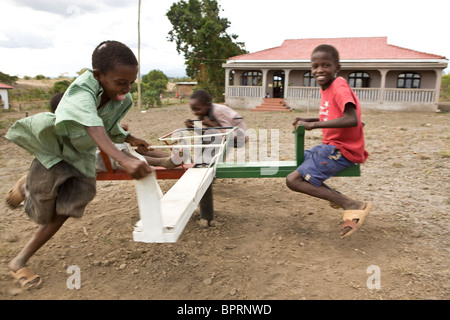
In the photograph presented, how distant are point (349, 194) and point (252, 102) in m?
16.4

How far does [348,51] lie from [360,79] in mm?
1775

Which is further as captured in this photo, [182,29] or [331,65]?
[182,29]

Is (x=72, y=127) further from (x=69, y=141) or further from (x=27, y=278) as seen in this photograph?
(x=27, y=278)

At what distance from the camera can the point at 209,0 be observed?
2931 cm

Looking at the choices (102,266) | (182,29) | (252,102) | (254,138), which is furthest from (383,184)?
(182,29)

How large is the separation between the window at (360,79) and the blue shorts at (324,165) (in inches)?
754

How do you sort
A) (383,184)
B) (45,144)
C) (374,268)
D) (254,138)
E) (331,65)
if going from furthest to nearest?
1. (254,138)
2. (383,184)
3. (331,65)
4. (374,268)
5. (45,144)

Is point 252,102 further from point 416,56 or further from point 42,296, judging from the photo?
point 42,296

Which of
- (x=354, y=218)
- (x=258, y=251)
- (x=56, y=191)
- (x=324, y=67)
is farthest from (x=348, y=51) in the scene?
(x=56, y=191)

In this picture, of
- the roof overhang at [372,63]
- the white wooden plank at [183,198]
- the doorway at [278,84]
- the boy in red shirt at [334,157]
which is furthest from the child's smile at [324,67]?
the doorway at [278,84]

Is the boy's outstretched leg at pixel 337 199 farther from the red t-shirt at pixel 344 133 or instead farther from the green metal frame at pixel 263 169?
the red t-shirt at pixel 344 133

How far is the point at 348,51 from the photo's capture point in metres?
20.2

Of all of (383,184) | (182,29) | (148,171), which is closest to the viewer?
(148,171)

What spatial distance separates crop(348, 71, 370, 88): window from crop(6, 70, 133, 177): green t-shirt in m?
20.1
